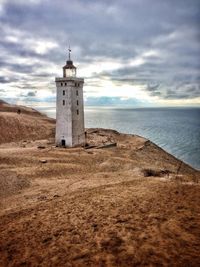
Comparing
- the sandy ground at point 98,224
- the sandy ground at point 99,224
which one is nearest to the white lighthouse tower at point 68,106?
the sandy ground at point 98,224

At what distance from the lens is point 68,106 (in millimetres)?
38531

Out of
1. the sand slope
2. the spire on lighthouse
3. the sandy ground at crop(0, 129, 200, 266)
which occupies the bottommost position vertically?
the sandy ground at crop(0, 129, 200, 266)

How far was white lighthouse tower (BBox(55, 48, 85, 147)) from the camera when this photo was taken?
38438 mm

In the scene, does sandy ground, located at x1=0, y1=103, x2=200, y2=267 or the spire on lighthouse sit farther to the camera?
the spire on lighthouse

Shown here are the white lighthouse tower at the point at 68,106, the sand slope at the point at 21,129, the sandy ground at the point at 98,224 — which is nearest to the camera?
the sandy ground at the point at 98,224

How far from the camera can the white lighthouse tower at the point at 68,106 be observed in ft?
126

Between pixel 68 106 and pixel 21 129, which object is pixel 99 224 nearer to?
pixel 68 106

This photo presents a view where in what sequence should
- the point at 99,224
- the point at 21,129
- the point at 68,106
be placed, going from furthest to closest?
the point at 21,129 < the point at 68,106 < the point at 99,224

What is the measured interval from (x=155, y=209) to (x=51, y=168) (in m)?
15.2

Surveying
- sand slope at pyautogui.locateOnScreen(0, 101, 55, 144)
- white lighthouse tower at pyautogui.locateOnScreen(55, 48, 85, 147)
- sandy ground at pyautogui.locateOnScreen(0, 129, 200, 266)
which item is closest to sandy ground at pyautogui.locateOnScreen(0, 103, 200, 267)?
sandy ground at pyautogui.locateOnScreen(0, 129, 200, 266)

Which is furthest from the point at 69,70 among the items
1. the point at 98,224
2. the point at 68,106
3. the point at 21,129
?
the point at 98,224

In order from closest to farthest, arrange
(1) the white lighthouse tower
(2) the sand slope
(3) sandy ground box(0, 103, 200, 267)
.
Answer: (3) sandy ground box(0, 103, 200, 267)
(1) the white lighthouse tower
(2) the sand slope

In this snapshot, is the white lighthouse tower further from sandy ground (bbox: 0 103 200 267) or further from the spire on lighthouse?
sandy ground (bbox: 0 103 200 267)

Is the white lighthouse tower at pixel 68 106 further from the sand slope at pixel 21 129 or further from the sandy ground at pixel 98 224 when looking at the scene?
the sandy ground at pixel 98 224
